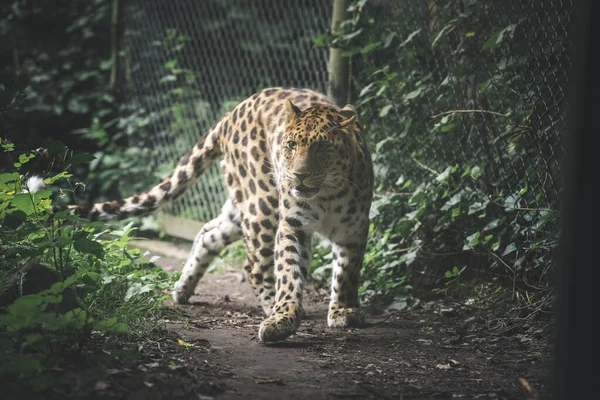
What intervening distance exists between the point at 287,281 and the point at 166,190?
1.64 meters

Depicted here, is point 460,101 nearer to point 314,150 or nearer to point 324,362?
point 314,150

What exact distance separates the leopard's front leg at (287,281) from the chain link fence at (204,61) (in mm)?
2850

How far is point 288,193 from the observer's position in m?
4.89

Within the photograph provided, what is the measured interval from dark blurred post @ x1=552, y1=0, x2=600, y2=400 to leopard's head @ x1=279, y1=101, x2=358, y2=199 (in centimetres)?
263

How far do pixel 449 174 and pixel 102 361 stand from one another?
336 cm

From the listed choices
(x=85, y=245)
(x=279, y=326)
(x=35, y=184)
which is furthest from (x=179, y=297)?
(x=85, y=245)

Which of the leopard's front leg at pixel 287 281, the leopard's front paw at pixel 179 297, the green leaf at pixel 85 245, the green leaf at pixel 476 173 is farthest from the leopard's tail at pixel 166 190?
the green leaf at pixel 476 173

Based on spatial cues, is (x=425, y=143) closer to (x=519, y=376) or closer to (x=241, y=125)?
(x=241, y=125)

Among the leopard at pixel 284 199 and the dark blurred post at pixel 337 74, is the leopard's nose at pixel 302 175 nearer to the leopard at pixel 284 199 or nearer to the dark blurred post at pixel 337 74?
the leopard at pixel 284 199

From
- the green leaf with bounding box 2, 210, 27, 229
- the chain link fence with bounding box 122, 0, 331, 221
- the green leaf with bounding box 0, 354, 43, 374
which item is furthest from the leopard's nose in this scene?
the chain link fence with bounding box 122, 0, 331, 221

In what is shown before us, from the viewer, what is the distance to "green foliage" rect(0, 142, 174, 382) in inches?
122

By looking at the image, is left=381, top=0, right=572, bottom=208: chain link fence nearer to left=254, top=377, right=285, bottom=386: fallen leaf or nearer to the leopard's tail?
the leopard's tail

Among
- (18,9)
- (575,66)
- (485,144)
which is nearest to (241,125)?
(485,144)

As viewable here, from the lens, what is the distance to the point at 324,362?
13.3ft
